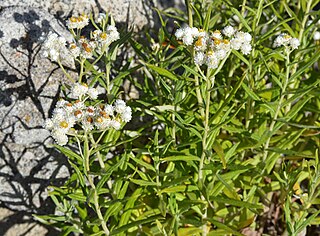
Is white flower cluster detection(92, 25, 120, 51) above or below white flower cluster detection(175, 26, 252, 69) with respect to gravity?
above

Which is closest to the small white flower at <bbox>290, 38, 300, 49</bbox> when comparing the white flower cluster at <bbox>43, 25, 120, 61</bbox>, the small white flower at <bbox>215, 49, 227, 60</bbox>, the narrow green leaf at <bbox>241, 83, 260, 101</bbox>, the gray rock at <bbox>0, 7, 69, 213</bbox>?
the narrow green leaf at <bbox>241, 83, 260, 101</bbox>

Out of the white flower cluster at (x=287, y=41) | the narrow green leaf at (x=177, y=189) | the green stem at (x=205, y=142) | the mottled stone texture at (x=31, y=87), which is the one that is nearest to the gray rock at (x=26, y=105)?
the mottled stone texture at (x=31, y=87)

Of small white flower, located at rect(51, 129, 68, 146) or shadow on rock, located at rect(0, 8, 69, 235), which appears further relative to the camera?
shadow on rock, located at rect(0, 8, 69, 235)

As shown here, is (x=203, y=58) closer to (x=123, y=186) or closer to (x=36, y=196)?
(x=123, y=186)

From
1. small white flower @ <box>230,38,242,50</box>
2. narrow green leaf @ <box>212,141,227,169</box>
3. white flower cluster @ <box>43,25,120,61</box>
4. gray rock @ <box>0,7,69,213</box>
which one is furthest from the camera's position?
gray rock @ <box>0,7,69,213</box>

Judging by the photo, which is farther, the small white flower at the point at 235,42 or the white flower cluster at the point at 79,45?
the white flower cluster at the point at 79,45

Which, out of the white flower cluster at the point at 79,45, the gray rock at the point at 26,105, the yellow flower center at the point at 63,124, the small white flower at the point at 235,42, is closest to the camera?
the yellow flower center at the point at 63,124

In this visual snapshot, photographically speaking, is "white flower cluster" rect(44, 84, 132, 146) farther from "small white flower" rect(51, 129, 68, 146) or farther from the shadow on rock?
the shadow on rock

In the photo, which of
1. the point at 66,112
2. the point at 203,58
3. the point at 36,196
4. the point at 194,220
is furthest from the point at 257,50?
the point at 36,196

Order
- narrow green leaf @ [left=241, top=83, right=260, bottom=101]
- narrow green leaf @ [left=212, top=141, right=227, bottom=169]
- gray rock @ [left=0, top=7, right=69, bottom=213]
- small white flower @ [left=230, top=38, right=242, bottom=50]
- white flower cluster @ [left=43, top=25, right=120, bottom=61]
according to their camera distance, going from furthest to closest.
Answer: gray rock @ [left=0, top=7, right=69, bottom=213] → narrow green leaf @ [left=241, top=83, right=260, bottom=101] → narrow green leaf @ [left=212, top=141, right=227, bottom=169] → white flower cluster @ [left=43, top=25, right=120, bottom=61] → small white flower @ [left=230, top=38, right=242, bottom=50]

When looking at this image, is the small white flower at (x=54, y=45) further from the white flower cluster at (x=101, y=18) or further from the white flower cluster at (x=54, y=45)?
the white flower cluster at (x=101, y=18)
